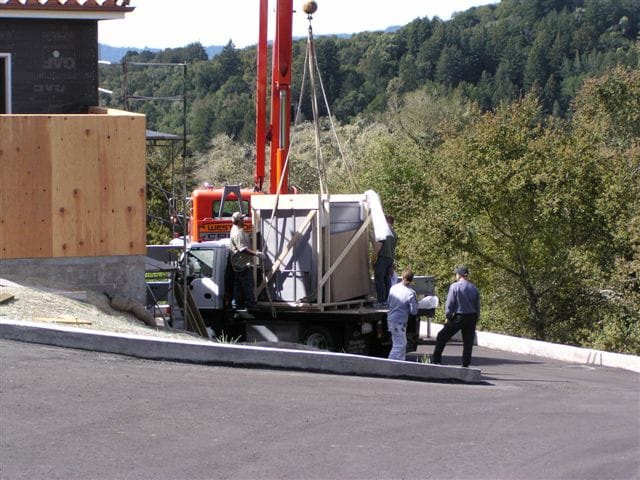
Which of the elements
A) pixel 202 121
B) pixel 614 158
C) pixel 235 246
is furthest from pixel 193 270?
pixel 202 121

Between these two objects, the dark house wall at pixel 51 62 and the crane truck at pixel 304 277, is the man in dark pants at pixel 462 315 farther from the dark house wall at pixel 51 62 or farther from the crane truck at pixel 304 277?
the dark house wall at pixel 51 62

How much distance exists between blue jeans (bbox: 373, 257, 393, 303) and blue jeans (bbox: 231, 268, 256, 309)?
6.30 feet

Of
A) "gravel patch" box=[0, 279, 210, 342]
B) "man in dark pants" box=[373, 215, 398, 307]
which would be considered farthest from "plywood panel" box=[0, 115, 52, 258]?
"man in dark pants" box=[373, 215, 398, 307]

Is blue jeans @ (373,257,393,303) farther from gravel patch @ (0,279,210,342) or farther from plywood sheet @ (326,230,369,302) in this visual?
gravel patch @ (0,279,210,342)

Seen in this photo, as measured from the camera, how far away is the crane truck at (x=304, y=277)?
15.8m

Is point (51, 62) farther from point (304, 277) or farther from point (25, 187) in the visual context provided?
point (304, 277)

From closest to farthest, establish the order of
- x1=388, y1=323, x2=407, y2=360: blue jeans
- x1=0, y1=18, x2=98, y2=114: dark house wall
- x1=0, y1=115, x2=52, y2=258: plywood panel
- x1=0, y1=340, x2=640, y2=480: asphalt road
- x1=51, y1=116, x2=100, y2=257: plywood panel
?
1. x1=0, y1=340, x2=640, y2=480: asphalt road
2. x1=0, y1=115, x2=52, y2=258: plywood panel
3. x1=51, y1=116, x2=100, y2=257: plywood panel
4. x1=388, y1=323, x2=407, y2=360: blue jeans
5. x1=0, y1=18, x2=98, y2=114: dark house wall

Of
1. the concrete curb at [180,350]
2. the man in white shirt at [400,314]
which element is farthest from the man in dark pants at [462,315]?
the concrete curb at [180,350]

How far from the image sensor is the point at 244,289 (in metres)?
16.1

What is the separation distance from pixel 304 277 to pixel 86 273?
366 cm

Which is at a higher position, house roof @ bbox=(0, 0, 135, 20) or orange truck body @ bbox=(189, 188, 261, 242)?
house roof @ bbox=(0, 0, 135, 20)

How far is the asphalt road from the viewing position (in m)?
7.58

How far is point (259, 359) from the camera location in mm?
10930

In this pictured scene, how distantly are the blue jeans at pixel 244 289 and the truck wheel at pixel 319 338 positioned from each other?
0.95m
